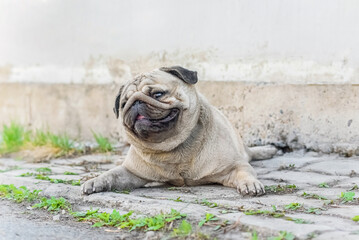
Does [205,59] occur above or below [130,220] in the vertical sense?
above

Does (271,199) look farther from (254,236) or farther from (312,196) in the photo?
(254,236)

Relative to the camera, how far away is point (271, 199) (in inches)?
137

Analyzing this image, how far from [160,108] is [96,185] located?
678 mm

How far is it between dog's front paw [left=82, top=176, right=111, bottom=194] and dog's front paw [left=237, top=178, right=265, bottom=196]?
0.92 metres

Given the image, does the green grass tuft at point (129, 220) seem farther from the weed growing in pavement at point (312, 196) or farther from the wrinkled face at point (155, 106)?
the weed growing in pavement at point (312, 196)

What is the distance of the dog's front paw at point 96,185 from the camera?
3922mm

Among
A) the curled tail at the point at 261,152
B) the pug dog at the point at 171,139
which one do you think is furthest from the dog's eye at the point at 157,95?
the curled tail at the point at 261,152

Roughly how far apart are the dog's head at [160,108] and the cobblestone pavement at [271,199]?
385 mm

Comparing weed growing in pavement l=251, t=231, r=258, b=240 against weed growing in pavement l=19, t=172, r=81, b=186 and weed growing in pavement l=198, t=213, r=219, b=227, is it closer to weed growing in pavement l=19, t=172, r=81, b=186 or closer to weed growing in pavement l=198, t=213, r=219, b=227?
weed growing in pavement l=198, t=213, r=219, b=227

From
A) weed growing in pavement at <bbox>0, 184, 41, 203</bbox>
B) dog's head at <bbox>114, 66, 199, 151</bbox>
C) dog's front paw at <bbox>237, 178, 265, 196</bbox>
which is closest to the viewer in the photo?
dog's front paw at <bbox>237, 178, 265, 196</bbox>

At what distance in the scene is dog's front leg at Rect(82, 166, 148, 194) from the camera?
12.9 feet

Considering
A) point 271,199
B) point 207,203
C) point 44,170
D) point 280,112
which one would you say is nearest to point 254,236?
point 207,203

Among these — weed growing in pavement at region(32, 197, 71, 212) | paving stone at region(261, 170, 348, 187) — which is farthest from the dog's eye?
paving stone at region(261, 170, 348, 187)

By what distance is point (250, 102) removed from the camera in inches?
221
